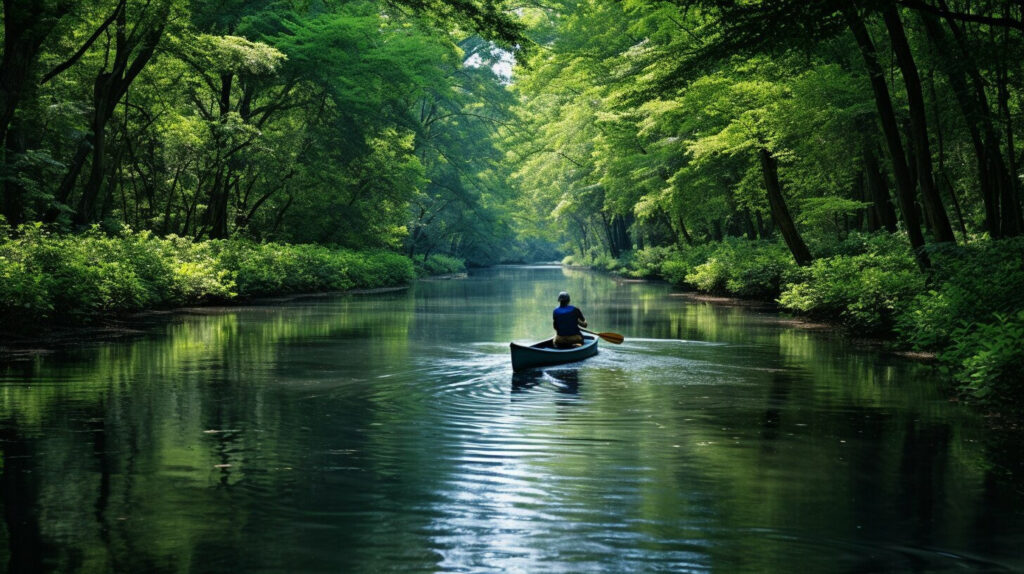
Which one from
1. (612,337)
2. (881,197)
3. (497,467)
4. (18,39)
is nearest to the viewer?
(497,467)

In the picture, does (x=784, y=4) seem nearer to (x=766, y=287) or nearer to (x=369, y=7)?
(x=766, y=287)

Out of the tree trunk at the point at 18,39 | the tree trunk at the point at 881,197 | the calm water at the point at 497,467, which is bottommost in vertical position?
the calm water at the point at 497,467

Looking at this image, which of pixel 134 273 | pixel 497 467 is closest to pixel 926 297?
pixel 497 467

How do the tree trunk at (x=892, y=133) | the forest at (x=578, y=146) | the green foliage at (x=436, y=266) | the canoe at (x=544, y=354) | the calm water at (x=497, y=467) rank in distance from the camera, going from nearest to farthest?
the calm water at (x=497, y=467), the canoe at (x=544, y=354), the forest at (x=578, y=146), the tree trunk at (x=892, y=133), the green foliage at (x=436, y=266)

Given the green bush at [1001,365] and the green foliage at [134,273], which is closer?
the green bush at [1001,365]

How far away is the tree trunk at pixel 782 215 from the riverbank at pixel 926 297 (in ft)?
1.91

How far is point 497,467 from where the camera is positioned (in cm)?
800

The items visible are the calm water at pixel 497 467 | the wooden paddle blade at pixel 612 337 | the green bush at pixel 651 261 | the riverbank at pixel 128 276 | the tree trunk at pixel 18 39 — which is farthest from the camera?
the green bush at pixel 651 261

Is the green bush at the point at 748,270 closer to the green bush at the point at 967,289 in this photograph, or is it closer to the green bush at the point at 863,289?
the green bush at the point at 863,289

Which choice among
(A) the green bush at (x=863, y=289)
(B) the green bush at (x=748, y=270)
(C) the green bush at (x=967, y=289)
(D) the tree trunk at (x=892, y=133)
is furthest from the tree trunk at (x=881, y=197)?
(C) the green bush at (x=967, y=289)

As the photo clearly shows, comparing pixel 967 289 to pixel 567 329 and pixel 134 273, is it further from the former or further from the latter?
pixel 134 273

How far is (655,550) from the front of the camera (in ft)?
18.8

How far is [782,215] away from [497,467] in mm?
21888

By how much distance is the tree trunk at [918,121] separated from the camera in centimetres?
1541
